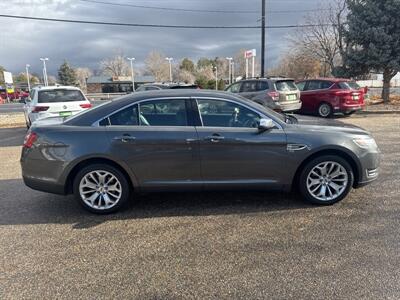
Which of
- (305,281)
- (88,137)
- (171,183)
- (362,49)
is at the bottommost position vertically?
(305,281)

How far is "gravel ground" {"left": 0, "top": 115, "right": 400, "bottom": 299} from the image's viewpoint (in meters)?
2.77

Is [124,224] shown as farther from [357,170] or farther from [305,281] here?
[357,170]

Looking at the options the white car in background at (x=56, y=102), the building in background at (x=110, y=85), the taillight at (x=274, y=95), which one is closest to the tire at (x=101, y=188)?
the white car in background at (x=56, y=102)

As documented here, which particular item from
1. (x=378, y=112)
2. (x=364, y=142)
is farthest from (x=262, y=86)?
(x=364, y=142)

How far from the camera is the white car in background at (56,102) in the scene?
925 cm

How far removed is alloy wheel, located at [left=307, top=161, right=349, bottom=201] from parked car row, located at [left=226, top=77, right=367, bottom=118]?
7.67m

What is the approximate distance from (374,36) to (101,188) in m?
17.9

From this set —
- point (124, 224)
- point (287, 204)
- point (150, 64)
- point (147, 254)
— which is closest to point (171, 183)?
point (124, 224)

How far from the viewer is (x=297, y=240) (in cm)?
352

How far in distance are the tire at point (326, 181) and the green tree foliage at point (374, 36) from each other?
15.8 m

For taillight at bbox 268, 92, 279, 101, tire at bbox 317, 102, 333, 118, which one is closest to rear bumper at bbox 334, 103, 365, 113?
tire at bbox 317, 102, 333, 118

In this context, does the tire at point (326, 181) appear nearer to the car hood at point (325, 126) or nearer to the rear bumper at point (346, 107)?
the car hood at point (325, 126)

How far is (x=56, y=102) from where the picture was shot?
9453 mm

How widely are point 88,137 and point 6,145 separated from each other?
704 centimetres
